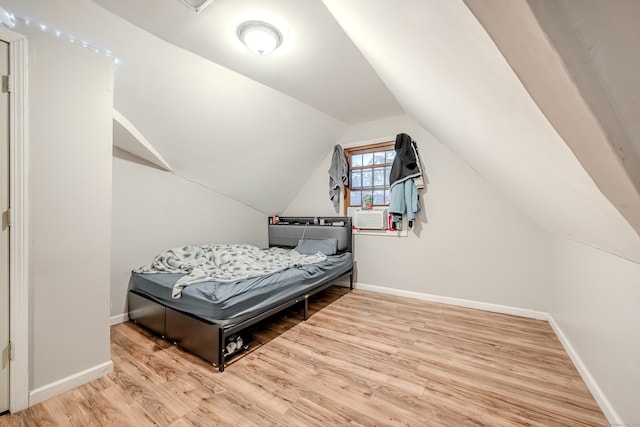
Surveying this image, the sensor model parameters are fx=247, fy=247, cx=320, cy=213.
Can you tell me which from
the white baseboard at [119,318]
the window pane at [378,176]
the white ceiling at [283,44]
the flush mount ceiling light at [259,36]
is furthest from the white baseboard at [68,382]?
the window pane at [378,176]

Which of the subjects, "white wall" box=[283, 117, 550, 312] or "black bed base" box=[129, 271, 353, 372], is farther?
"white wall" box=[283, 117, 550, 312]

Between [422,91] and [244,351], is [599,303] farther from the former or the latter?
[244,351]

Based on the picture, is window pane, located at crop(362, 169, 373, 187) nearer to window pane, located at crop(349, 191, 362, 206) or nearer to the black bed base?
window pane, located at crop(349, 191, 362, 206)

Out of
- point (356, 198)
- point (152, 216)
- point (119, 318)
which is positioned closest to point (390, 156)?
point (356, 198)

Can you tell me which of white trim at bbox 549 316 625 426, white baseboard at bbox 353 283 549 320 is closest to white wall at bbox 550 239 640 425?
white trim at bbox 549 316 625 426

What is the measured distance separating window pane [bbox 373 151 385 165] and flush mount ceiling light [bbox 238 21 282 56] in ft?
7.63

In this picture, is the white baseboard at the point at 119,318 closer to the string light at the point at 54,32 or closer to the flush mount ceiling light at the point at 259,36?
the string light at the point at 54,32

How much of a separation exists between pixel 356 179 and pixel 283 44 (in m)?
2.41

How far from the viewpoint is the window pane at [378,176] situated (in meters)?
3.85

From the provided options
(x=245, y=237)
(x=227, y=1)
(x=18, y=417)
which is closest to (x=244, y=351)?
(x=18, y=417)

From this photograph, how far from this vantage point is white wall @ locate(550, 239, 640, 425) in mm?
1248

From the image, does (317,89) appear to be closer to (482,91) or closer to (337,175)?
(337,175)

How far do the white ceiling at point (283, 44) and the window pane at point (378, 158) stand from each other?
38.1 inches

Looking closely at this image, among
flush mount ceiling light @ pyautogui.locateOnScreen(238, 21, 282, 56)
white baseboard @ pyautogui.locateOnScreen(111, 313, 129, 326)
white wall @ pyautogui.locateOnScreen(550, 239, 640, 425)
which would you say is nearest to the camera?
white wall @ pyautogui.locateOnScreen(550, 239, 640, 425)
